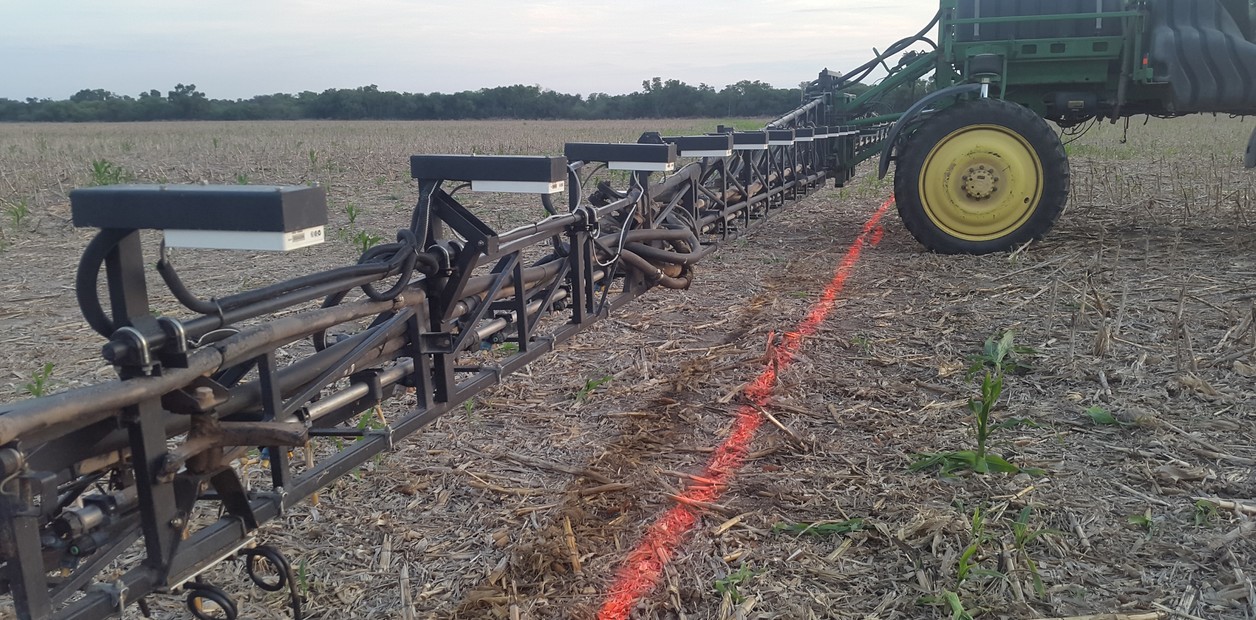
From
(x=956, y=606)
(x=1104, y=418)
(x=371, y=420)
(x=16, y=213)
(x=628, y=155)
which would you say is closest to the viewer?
(x=956, y=606)

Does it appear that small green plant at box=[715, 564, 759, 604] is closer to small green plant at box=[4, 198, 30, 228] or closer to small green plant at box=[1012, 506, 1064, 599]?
small green plant at box=[1012, 506, 1064, 599]

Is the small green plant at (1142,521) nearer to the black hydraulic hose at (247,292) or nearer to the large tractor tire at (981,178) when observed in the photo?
the black hydraulic hose at (247,292)

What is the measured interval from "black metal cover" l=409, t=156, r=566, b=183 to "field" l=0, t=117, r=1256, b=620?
1044 millimetres

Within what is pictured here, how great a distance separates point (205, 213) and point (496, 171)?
1550 mm

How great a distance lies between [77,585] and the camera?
187cm

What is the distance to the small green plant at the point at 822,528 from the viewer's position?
2.80m

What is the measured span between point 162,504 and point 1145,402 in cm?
354

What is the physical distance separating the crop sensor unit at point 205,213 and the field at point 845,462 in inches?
42.9

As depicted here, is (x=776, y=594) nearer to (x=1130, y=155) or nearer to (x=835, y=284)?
(x=835, y=284)

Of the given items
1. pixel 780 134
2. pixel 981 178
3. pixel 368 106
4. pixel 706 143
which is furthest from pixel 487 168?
pixel 368 106

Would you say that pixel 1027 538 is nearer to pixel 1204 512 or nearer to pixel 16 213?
pixel 1204 512

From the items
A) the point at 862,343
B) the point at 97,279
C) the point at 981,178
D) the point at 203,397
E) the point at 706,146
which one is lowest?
the point at 862,343

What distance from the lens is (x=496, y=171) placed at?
3.40 m

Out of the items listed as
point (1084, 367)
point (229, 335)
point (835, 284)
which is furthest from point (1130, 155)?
point (229, 335)
